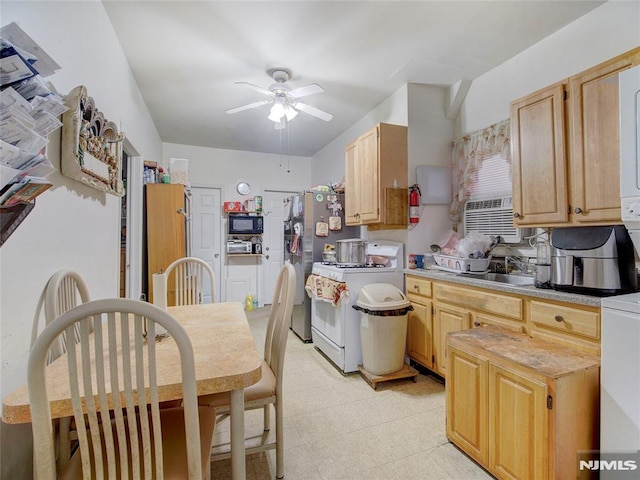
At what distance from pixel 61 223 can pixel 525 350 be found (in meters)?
2.32

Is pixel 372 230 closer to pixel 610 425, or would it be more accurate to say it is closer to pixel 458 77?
pixel 458 77

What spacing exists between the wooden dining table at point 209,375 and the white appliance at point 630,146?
1.63 metres

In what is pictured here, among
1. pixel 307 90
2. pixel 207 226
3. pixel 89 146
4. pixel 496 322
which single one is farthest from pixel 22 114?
pixel 207 226

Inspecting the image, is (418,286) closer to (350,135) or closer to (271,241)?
(350,135)

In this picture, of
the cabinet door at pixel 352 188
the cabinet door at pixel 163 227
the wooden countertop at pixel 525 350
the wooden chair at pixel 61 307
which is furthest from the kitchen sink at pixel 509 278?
the cabinet door at pixel 163 227

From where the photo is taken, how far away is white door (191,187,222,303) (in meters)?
4.78

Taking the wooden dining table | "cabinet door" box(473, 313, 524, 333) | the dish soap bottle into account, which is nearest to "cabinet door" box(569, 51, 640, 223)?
"cabinet door" box(473, 313, 524, 333)

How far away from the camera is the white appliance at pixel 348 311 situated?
2.62m

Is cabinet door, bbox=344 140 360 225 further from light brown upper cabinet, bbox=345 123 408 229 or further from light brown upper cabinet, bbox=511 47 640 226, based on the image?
light brown upper cabinet, bbox=511 47 640 226

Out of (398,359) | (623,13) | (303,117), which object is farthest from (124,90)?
(623,13)

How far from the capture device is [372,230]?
341 cm

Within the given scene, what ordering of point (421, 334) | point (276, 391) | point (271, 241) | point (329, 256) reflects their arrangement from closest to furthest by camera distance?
point (276, 391)
point (421, 334)
point (329, 256)
point (271, 241)

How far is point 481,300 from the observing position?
2037 mm

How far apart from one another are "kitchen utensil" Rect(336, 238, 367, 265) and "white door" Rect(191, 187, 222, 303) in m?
2.52
